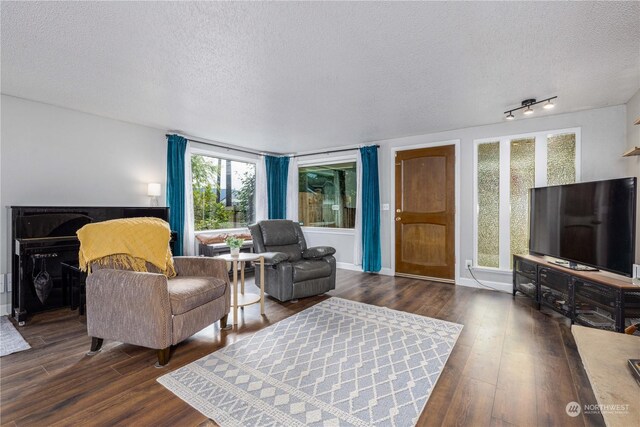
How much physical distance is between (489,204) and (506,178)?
41 cm

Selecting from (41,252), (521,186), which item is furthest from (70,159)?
(521,186)

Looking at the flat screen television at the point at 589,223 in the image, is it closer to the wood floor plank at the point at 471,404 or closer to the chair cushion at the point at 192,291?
the wood floor plank at the point at 471,404

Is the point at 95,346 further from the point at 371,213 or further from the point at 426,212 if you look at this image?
the point at 426,212

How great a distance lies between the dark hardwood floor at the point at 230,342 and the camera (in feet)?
5.18

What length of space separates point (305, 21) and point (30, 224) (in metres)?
3.33

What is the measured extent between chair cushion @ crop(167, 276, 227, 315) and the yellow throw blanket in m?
0.26

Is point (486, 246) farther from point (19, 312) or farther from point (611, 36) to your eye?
point (19, 312)

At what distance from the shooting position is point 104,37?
200cm

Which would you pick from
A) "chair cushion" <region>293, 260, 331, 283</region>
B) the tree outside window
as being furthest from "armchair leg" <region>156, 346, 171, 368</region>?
the tree outside window

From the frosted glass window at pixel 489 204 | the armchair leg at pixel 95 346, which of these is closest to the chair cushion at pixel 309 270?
the armchair leg at pixel 95 346

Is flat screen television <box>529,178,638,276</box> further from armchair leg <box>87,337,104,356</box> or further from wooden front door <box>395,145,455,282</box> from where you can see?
armchair leg <box>87,337,104,356</box>

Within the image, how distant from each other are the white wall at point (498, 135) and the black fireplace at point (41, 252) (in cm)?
390

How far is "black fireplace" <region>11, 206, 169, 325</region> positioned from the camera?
286cm

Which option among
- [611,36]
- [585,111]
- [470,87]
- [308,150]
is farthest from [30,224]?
[585,111]
